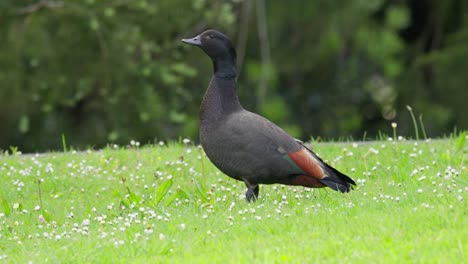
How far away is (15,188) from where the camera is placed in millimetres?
9977

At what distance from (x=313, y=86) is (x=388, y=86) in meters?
1.26

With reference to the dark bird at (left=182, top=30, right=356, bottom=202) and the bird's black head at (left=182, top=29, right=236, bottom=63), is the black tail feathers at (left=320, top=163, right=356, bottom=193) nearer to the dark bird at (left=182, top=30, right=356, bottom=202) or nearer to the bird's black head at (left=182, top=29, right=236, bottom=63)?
the dark bird at (left=182, top=30, right=356, bottom=202)

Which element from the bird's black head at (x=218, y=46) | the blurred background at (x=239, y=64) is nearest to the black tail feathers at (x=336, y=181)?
the bird's black head at (x=218, y=46)

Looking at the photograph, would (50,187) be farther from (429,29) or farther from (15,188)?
(429,29)

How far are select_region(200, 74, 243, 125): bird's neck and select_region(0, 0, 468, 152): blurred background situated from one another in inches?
257

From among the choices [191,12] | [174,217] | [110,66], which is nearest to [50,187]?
[174,217]

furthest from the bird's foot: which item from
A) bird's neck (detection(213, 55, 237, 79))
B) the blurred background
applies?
the blurred background

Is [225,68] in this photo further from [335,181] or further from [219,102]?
[335,181]

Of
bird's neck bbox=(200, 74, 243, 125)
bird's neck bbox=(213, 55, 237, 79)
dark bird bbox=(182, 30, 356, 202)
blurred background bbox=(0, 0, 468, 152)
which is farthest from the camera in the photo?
blurred background bbox=(0, 0, 468, 152)

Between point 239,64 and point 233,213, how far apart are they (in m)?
8.91

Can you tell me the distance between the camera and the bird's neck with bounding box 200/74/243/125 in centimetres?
852

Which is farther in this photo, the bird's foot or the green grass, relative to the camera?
the bird's foot

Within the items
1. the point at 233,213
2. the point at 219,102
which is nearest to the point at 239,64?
the point at 219,102

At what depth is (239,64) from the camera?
16547mm
